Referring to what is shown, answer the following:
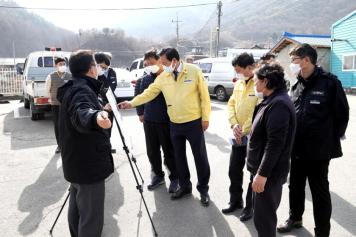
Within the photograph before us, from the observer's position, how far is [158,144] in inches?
188

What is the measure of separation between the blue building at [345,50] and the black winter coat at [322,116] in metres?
18.0

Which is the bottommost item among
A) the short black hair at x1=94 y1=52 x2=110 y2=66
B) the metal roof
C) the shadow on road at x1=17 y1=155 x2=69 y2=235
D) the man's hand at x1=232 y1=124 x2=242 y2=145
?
the shadow on road at x1=17 y1=155 x2=69 y2=235

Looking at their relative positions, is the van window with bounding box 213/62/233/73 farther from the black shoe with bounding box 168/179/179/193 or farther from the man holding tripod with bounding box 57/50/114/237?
the man holding tripod with bounding box 57/50/114/237

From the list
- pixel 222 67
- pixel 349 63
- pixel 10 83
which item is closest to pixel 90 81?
pixel 222 67

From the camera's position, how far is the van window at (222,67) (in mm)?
14376

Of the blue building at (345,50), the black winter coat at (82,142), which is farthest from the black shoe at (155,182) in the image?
the blue building at (345,50)

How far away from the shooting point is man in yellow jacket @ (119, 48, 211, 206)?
13.3 feet

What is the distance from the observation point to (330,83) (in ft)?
10.3

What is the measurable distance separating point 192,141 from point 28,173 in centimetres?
297

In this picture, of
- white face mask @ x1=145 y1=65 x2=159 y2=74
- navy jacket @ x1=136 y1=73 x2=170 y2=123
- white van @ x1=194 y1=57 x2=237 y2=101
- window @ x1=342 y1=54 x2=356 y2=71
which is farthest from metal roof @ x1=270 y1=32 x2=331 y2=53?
navy jacket @ x1=136 y1=73 x2=170 y2=123

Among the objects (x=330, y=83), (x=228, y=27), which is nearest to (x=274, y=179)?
(x=330, y=83)

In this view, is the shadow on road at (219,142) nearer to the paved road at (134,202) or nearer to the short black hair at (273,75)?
the paved road at (134,202)

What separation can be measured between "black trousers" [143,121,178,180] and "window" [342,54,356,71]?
1788 centimetres

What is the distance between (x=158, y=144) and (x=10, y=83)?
14.4 m
